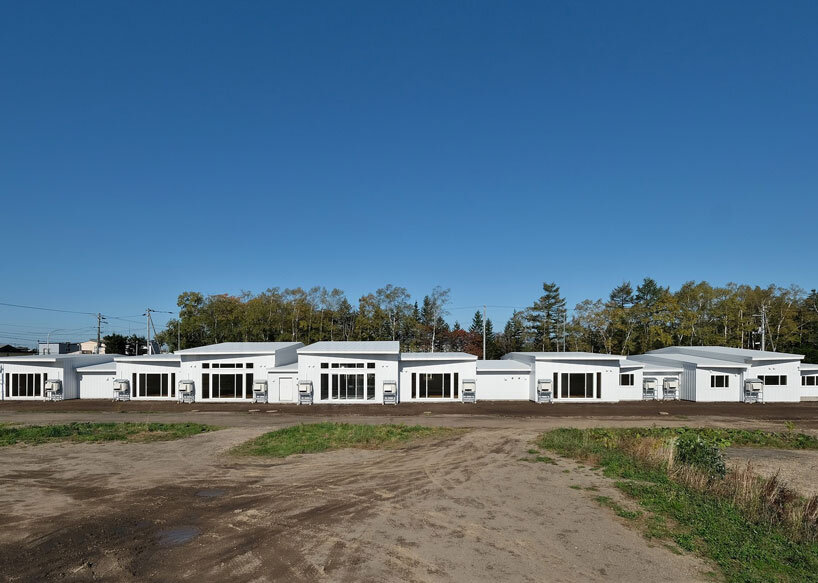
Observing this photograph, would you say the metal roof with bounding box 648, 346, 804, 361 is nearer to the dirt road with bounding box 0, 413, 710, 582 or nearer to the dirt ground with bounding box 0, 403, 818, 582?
the dirt ground with bounding box 0, 403, 818, 582

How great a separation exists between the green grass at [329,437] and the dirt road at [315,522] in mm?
1177

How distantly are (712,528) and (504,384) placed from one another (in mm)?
23438

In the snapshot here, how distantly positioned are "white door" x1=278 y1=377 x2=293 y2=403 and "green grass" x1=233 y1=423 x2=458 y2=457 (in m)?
9.92

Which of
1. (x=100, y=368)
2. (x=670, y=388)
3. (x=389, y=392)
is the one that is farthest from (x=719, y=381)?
(x=100, y=368)

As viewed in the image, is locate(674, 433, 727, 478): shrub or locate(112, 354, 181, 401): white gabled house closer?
locate(674, 433, 727, 478): shrub

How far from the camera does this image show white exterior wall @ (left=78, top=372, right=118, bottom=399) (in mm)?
32375

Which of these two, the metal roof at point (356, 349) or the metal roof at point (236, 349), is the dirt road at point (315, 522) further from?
the metal roof at point (236, 349)

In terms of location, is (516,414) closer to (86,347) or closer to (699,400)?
(699,400)

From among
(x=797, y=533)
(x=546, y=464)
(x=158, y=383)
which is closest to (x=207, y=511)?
(x=546, y=464)

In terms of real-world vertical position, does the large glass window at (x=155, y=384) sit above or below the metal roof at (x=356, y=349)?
below

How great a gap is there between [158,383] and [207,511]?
24.6 m

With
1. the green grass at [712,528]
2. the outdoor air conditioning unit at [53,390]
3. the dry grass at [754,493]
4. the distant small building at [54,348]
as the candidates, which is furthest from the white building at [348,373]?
the distant small building at [54,348]

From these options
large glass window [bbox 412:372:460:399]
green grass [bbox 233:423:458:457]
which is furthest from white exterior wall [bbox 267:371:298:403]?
green grass [bbox 233:423:458:457]

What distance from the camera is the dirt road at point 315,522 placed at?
7438 millimetres
